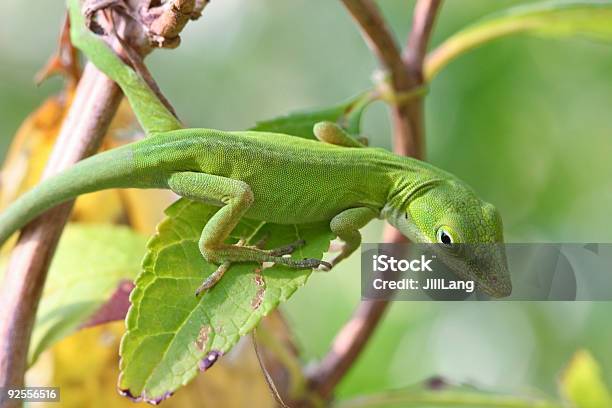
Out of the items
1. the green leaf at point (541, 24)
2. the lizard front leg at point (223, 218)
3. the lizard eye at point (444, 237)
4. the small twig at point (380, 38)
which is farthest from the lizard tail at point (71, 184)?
the green leaf at point (541, 24)

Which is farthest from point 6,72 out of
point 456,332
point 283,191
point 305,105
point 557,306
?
point 283,191

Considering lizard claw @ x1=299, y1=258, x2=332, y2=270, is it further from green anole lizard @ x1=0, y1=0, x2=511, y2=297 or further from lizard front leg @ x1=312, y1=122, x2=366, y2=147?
lizard front leg @ x1=312, y1=122, x2=366, y2=147

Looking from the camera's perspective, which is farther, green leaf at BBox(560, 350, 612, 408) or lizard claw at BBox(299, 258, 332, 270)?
green leaf at BBox(560, 350, 612, 408)

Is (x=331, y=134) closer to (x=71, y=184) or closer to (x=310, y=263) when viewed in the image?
(x=310, y=263)

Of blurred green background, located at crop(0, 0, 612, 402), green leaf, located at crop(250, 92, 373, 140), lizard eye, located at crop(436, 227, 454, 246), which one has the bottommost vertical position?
blurred green background, located at crop(0, 0, 612, 402)

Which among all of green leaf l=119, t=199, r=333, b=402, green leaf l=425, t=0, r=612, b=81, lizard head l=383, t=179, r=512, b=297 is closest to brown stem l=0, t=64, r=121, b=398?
green leaf l=119, t=199, r=333, b=402

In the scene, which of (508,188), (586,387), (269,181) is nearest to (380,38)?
(269,181)

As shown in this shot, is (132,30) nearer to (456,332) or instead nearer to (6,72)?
(456,332)
